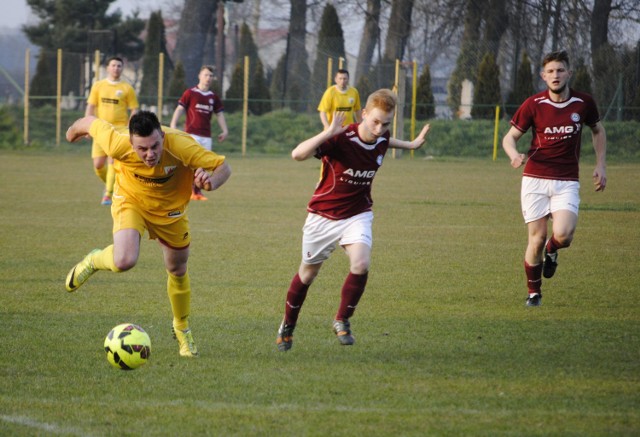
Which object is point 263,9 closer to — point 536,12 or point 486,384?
point 536,12

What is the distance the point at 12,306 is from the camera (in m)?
7.41

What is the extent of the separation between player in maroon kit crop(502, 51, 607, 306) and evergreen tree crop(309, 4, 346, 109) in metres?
24.1

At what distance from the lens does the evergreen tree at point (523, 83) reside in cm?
3206

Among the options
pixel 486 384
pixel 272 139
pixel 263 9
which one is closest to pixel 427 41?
pixel 272 139

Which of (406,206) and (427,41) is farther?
(427,41)

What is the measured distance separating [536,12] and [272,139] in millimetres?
11549

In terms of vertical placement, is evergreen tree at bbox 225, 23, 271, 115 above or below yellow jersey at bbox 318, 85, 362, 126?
above

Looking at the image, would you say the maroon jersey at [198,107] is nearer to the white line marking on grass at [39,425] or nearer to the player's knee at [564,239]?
the player's knee at [564,239]

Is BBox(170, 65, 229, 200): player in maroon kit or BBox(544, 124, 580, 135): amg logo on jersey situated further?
BBox(170, 65, 229, 200): player in maroon kit

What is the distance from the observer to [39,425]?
177 inches

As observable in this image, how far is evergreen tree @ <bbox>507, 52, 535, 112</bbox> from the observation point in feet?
105

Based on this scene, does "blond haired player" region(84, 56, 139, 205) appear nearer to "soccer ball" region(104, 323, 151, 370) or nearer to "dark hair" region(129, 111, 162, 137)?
"dark hair" region(129, 111, 162, 137)

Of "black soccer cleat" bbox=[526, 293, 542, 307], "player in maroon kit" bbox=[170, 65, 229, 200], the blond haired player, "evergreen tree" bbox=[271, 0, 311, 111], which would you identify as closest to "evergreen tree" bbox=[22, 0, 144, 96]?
"evergreen tree" bbox=[271, 0, 311, 111]

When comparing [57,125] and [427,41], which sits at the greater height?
[427,41]
